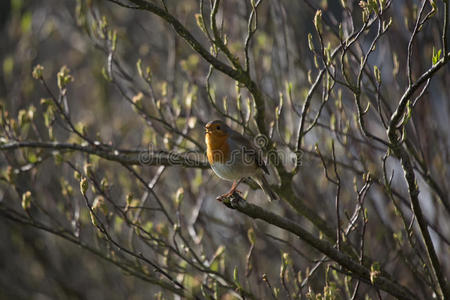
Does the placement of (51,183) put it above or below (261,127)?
above

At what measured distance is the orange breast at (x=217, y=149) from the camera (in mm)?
3760

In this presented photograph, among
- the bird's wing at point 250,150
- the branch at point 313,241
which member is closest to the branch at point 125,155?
the bird's wing at point 250,150

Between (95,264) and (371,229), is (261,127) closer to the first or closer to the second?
(371,229)

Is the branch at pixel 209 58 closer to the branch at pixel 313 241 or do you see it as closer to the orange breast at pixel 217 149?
the orange breast at pixel 217 149

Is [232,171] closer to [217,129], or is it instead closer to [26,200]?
[217,129]

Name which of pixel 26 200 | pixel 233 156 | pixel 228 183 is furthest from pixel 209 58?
pixel 228 183

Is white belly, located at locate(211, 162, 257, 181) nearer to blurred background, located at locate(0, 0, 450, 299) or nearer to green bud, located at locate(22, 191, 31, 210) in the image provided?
blurred background, located at locate(0, 0, 450, 299)

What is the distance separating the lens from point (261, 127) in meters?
3.31

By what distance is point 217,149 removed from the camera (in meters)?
3.82

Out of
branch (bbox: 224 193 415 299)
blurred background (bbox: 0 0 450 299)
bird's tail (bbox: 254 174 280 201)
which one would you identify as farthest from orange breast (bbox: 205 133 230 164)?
branch (bbox: 224 193 415 299)

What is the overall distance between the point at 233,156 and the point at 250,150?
0.58 feet

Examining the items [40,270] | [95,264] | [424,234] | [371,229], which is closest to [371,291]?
[371,229]

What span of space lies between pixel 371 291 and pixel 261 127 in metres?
1.81

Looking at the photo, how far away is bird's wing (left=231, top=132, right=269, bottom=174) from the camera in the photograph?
13.0 ft
